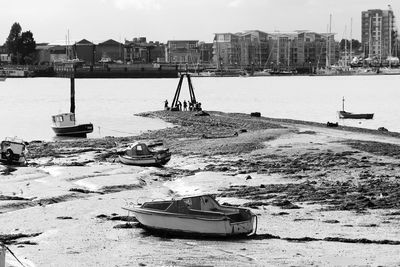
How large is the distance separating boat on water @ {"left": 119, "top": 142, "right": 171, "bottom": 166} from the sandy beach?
53 centimetres

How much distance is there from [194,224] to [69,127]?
4637 centimetres

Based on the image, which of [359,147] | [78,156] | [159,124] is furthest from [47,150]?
[159,124]

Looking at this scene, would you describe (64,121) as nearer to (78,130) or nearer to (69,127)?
(69,127)

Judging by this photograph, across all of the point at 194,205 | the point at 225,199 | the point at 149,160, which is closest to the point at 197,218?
Answer: the point at 194,205

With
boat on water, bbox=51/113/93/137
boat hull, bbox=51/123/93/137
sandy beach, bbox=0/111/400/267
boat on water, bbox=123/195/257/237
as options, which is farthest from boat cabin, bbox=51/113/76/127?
boat on water, bbox=123/195/257/237

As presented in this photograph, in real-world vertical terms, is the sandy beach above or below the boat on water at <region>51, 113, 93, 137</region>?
above

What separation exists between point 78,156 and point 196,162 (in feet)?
26.6

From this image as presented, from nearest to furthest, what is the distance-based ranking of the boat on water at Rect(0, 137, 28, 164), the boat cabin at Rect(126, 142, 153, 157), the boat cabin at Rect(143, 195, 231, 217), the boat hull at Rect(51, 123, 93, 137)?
the boat cabin at Rect(143, 195, 231, 217) → the boat cabin at Rect(126, 142, 153, 157) → the boat on water at Rect(0, 137, 28, 164) → the boat hull at Rect(51, 123, 93, 137)

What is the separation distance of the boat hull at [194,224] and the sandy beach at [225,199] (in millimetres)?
281

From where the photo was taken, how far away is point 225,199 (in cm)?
3262

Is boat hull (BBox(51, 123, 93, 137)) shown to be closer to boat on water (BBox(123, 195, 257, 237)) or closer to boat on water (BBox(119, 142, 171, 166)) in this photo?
boat on water (BBox(119, 142, 171, 166))

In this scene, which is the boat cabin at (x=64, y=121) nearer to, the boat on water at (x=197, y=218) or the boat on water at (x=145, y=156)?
the boat on water at (x=145, y=156)

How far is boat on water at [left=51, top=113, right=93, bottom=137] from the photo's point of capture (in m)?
70.5

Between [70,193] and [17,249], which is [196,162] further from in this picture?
[17,249]
